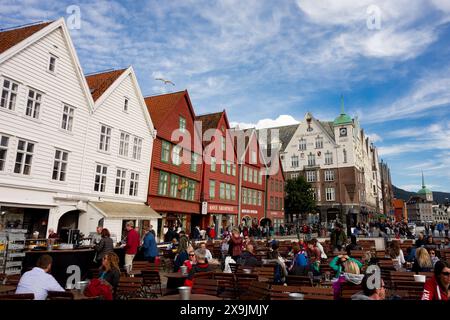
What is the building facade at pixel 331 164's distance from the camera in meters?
56.2

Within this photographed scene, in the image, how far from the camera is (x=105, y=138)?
2211 centimetres

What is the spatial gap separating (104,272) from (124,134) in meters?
18.7

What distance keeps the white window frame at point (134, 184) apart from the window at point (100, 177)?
252 centimetres

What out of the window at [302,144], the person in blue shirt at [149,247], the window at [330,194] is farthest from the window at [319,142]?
the person in blue shirt at [149,247]

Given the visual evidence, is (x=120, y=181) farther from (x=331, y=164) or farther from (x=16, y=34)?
(x=331, y=164)

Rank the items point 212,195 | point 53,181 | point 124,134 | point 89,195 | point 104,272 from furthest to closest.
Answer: point 212,195 → point 124,134 → point 89,195 → point 53,181 → point 104,272

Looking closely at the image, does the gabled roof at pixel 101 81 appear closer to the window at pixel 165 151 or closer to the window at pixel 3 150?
the window at pixel 165 151

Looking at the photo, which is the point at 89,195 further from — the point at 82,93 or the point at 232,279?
the point at 232,279

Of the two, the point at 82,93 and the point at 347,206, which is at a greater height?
the point at 82,93

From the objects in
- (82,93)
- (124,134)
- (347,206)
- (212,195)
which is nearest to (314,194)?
(347,206)

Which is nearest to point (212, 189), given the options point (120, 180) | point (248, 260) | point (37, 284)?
point (120, 180)

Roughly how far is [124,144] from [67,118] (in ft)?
17.0

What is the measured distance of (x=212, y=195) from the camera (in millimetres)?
33938
